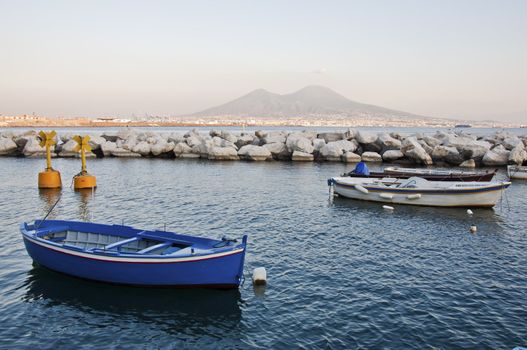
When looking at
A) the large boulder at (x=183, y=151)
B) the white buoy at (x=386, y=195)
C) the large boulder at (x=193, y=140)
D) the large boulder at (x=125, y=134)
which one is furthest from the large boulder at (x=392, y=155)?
the large boulder at (x=125, y=134)

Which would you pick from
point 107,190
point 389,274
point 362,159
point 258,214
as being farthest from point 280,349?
point 362,159

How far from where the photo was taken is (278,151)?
5559cm

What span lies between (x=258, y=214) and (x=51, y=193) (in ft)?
55.9

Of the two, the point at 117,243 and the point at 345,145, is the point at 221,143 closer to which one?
the point at 345,145

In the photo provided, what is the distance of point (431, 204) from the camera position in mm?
28359

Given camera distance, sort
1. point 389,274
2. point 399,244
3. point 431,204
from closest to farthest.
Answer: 1. point 389,274
2. point 399,244
3. point 431,204

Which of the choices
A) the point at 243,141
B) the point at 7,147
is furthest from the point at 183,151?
the point at 7,147

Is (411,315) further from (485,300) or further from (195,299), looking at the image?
(195,299)

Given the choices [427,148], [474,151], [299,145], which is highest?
[299,145]

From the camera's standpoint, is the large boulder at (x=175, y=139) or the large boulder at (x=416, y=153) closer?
the large boulder at (x=416, y=153)

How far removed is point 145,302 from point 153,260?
1.34 meters

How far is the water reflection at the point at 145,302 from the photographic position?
12.4 metres

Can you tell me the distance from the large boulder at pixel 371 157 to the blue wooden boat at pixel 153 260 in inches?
1616

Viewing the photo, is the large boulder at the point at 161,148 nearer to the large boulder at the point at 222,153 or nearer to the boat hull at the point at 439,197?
the large boulder at the point at 222,153
